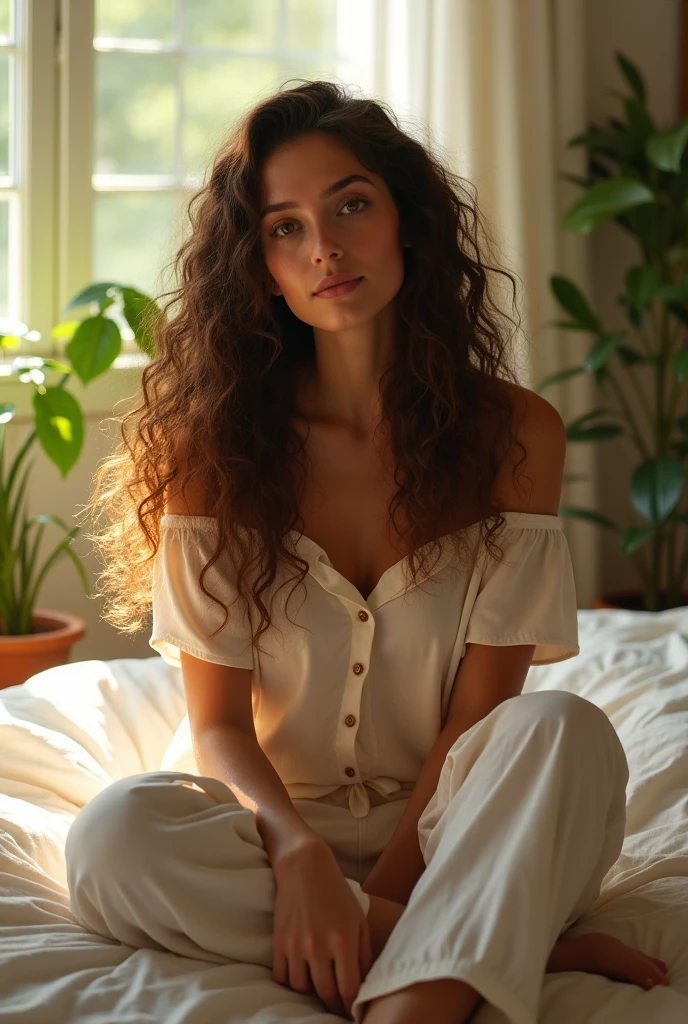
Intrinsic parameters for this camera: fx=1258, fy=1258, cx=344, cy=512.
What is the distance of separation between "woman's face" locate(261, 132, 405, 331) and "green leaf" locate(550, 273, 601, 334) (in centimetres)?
142

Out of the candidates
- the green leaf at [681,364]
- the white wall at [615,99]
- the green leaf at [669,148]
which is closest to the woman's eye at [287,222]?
the green leaf at [681,364]

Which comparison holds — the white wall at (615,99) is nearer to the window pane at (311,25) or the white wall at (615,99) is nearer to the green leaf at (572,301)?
the green leaf at (572,301)

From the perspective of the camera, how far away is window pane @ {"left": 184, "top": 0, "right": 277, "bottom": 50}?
305 cm

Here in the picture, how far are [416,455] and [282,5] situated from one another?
191 centimetres

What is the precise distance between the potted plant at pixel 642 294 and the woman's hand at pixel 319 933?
5.71 feet

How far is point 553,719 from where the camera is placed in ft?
4.27

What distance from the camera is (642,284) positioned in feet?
9.56

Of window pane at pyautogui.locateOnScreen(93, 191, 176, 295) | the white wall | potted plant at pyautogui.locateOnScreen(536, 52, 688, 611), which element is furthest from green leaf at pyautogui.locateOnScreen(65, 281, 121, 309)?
the white wall

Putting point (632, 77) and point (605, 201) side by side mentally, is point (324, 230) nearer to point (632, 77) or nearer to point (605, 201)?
point (605, 201)

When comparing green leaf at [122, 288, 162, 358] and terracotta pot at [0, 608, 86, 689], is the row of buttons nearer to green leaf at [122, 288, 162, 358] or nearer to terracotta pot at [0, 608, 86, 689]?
green leaf at [122, 288, 162, 358]

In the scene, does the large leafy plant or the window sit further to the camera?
the window

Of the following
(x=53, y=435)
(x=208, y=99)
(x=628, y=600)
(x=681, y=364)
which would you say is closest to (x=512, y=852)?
(x=53, y=435)

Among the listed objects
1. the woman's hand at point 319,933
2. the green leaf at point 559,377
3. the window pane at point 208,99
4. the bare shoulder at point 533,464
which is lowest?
the woman's hand at point 319,933

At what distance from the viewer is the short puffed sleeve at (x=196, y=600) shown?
1.60 m
